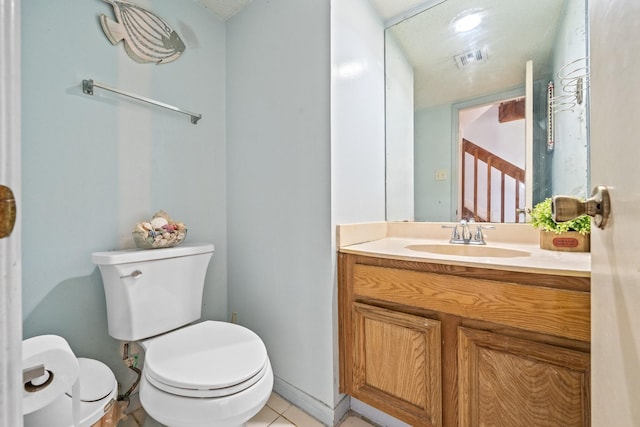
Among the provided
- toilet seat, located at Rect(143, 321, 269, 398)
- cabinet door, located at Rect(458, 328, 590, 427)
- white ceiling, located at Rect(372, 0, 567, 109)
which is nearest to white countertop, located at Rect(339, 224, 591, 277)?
cabinet door, located at Rect(458, 328, 590, 427)

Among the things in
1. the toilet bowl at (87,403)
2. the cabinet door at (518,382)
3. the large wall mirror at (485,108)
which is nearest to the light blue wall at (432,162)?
the large wall mirror at (485,108)

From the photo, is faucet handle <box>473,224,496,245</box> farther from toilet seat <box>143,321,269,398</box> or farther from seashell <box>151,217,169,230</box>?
seashell <box>151,217,169,230</box>

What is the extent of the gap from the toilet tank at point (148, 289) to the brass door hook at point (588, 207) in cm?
130

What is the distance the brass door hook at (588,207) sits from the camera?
0.43 metres

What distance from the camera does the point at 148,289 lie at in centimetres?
114

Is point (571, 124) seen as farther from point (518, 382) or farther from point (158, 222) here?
point (158, 222)

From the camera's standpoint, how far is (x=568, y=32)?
1192 millimetres

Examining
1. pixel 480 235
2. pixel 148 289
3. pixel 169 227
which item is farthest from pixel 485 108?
pixel 148 289

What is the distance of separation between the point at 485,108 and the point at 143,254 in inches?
69.1

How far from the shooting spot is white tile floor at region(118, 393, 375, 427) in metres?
Answer: 1.21

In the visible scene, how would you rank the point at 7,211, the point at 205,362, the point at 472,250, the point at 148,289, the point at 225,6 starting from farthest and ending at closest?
1. the point at 225,6
2. the point at 472,250
3. the point at 148,289
4. the point at 205,362
5. the point at 7,211

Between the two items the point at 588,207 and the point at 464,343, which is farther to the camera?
the point at 464,343

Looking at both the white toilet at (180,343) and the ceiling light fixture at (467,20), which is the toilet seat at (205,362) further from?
the ceiling light fixture at (467,20)

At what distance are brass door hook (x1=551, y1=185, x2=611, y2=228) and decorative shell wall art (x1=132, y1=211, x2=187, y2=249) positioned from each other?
4.42 feet
